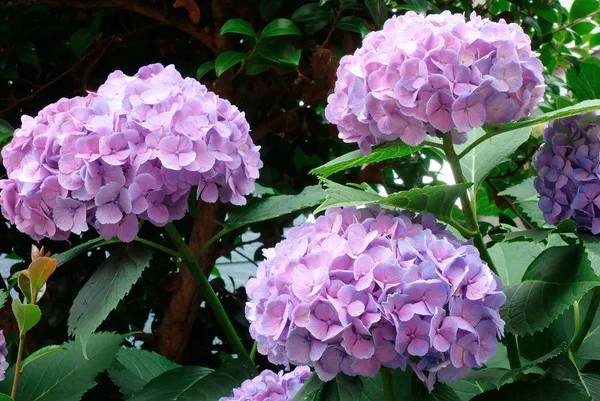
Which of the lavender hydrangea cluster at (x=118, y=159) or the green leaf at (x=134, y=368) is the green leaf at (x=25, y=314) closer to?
the lavender hydrangea cluster at (x=118, y=159)

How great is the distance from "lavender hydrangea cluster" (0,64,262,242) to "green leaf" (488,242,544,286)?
404mm

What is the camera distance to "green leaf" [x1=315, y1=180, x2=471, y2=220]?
633 millimetres

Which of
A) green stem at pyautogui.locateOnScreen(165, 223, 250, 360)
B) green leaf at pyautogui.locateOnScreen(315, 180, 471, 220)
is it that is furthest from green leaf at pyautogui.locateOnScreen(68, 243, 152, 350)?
green leaf at pyautogui.locateOnScreen(315, 180, 471, 220)

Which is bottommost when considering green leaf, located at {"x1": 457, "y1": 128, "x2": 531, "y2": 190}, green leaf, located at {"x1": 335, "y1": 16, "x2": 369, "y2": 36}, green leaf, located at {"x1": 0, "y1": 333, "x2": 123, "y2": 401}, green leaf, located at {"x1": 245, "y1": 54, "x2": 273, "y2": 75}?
green leaf, located at {"x1": 0, "y1": 333, "x2": 123, "y2": 401}

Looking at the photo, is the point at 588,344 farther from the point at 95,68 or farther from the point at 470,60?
the point at 95,68

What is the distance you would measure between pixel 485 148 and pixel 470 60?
242 mm

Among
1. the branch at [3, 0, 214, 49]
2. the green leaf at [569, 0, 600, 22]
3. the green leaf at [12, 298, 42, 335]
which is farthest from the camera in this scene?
the green leaf at [569, 0, 600, 22]

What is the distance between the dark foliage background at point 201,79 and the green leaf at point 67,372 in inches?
10.7

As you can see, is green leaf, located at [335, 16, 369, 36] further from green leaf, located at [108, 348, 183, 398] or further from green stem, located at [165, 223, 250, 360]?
green leaf, located at [108, 348, 183, 398]

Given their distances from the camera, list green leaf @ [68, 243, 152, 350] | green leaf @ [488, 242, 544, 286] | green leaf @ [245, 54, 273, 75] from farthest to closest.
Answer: green leaf @ [245, 54, 273, 75], green leaf @ [488, 242, 544, 286], green leaf @ [68, 243, 152, 350]

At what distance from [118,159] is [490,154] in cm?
45

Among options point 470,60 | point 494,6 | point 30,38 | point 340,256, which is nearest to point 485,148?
point 470,60

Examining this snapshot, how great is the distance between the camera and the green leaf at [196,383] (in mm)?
864

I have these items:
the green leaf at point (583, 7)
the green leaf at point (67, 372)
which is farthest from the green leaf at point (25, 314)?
the green leaf at point (583, 7)
